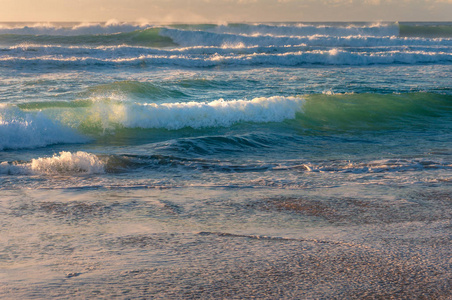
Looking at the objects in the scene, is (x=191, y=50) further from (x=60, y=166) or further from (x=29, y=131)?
(x=60, y=166)

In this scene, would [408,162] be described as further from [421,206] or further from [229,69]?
[229,69]

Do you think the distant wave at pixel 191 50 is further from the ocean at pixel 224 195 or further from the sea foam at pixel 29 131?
the sea foam at pixel 29 131

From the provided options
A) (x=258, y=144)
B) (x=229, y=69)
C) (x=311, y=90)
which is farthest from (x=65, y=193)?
(x=229, y=69)

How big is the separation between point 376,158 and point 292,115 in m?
4.32

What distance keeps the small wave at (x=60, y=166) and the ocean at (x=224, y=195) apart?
0.07 feet

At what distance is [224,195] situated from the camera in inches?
191

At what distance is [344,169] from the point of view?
6.14 m

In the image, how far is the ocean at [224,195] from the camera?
289 cm

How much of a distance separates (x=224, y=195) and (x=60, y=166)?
2354 mm

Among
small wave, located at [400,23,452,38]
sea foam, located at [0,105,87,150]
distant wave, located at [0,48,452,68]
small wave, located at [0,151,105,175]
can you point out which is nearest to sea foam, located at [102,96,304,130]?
sea foam, located at [0,105,87,150]

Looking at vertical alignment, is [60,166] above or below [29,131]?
below

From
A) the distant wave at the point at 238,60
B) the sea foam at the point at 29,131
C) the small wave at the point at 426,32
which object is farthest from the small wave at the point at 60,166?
the small wave at the point at 426,32

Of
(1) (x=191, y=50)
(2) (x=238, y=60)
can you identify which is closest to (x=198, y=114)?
(2) (x=238, y=60)

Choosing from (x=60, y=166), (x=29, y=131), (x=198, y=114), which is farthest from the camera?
(x=198, y=114)
